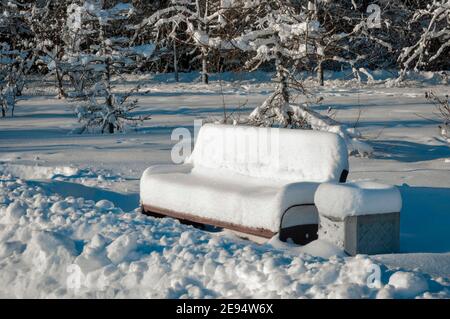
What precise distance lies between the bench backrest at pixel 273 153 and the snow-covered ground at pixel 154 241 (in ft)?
2.84

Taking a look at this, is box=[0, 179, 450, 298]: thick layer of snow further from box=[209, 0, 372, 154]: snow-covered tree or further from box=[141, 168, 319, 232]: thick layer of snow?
box=[209, 0, 372, 154]: snow-covered tree

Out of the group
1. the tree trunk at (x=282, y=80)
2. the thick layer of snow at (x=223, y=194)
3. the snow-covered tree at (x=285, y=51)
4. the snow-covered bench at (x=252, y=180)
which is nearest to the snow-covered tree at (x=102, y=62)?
the snow-covered tree at (x=285, y=51)

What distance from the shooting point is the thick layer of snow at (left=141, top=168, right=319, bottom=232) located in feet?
19.5

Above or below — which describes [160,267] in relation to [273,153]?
below

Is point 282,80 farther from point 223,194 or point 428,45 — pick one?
point 428,45

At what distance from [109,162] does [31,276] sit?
5255 mm

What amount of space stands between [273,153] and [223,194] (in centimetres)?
79

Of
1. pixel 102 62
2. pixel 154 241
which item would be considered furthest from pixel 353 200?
pixel 102 62

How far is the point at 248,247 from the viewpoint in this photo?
5289 millimetres

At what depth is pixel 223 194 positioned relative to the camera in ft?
21.2

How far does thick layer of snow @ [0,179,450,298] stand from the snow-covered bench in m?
0.40

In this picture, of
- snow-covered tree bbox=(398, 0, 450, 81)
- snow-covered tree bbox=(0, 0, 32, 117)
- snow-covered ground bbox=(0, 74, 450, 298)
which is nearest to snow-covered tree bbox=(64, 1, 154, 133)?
snow-covered ground bbox=(0, 74, 450, 298)
